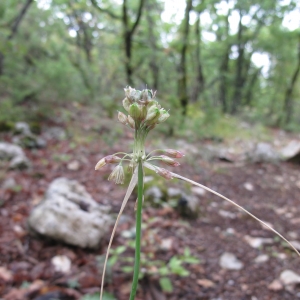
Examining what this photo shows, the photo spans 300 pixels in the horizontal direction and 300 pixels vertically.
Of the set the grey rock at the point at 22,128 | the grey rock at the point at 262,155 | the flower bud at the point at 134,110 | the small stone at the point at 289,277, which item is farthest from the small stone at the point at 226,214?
the grey rock at the point at 22,128

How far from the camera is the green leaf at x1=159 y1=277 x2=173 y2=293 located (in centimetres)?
240

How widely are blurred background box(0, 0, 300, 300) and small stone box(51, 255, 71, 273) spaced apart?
1 centimetres

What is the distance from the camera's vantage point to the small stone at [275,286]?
8.48 ft

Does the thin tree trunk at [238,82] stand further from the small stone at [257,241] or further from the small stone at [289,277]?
the small stone at [289,277]

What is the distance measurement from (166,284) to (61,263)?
3.03 feet

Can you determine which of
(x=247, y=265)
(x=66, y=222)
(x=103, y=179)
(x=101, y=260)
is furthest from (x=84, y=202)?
(x=247, y=265)

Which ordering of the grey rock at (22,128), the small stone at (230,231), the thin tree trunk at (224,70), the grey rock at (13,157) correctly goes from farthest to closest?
the thin tree trunk at (224,70)
the grey rock at (22,128)
the grey rock at (13,157)
the small stone at (230,231)

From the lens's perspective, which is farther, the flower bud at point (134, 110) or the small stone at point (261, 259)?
the small stone at point (261, 259)

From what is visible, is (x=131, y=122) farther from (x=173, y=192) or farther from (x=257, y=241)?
(x=173, y=192)

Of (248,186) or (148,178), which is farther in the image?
(248,186)

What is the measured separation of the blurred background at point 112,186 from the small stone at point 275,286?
0.7 inches

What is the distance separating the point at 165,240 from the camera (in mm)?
3234

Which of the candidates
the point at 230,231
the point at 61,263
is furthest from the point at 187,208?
the point at 61,263

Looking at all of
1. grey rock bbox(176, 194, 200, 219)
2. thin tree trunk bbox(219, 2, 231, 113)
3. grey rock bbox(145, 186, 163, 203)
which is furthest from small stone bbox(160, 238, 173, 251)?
thin tree trunk bbox(219, 2, 231, 113)
